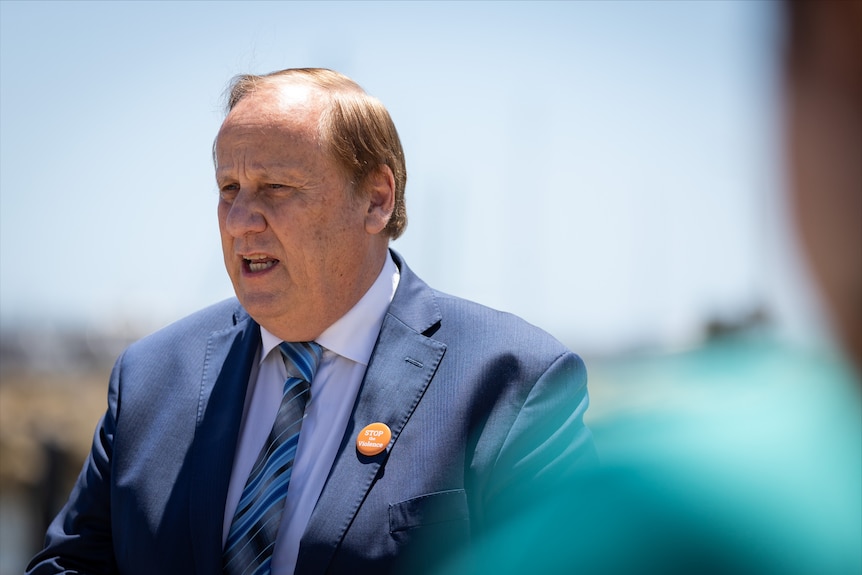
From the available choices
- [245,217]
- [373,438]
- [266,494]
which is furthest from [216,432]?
[245,217]

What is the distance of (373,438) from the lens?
9.03 feet

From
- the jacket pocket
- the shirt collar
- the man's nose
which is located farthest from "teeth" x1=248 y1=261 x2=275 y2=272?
the jacket pocket

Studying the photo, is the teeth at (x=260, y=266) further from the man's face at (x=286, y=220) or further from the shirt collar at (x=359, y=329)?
the shirt collar at (x=359, y=329)

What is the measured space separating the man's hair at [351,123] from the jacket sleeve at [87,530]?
1.16m

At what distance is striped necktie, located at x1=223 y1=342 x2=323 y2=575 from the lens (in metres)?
2.71

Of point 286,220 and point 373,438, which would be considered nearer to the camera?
point 373,438

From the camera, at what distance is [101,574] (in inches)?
117

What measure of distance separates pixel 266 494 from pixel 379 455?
1.18 feet

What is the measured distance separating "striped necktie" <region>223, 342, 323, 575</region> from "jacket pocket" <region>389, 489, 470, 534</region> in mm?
356

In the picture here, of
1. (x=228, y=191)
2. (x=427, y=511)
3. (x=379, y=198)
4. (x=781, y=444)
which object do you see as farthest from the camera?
(x=379, y=198)

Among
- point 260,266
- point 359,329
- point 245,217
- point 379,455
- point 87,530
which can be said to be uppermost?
point 245,217

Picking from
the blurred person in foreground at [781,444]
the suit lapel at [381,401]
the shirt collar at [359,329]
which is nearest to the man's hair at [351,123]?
the shirt collar at [359,329]

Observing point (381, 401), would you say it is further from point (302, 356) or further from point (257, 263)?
point (257, 263)

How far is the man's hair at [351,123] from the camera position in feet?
10.2
